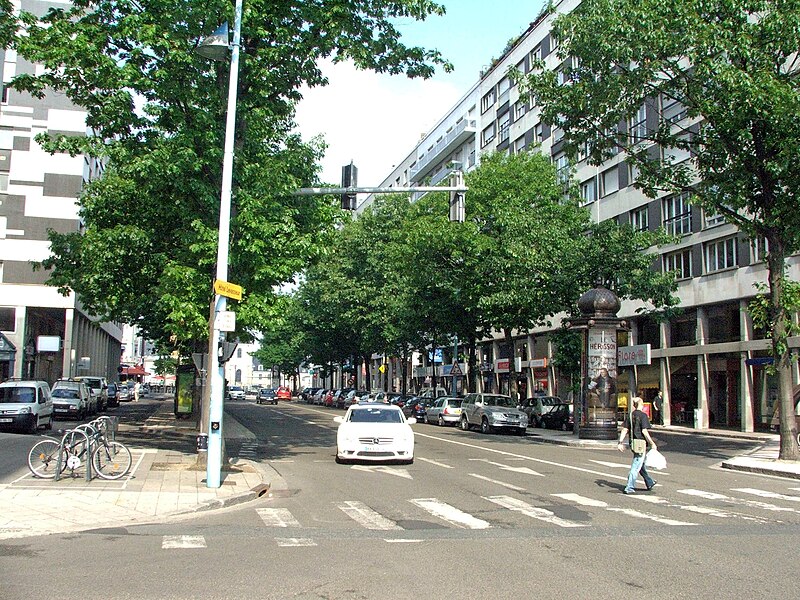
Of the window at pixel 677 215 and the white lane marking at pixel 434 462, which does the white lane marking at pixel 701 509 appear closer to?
the white lane marking at pixel 434 462

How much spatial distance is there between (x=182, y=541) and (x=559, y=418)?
3018cm

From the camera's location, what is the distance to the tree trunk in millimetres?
20812

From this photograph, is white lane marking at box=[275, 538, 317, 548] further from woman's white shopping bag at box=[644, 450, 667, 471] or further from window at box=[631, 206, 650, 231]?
window at box=[631, 206, 650, 231]

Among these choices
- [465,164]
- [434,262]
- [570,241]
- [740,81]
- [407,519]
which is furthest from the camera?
[465,164]

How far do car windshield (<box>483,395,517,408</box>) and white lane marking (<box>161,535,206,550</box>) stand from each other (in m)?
25.7

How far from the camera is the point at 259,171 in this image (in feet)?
54.5

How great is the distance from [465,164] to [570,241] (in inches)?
1504

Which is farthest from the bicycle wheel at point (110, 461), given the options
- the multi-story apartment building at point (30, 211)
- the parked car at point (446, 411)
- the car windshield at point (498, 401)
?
the multi-story apartment building at point (30, 211)

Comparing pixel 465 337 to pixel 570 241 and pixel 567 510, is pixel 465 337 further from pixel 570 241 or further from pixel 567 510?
pixel 567 510

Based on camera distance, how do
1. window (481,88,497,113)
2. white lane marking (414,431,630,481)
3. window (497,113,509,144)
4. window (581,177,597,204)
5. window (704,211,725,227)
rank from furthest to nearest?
window (481,88,497,113), window (497,113,509,144), window (581,177,597,204), window (704,211,725,227), white lane marking (414,431,630,481)

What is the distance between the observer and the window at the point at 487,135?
63.4m

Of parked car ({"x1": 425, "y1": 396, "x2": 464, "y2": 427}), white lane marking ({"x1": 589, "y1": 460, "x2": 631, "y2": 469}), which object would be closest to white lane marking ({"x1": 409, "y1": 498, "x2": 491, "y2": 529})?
white lane marking ({"x1": 589, "y1": 460, "x2": 631, "y2": 469})

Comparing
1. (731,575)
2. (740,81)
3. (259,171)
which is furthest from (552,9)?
(731,575)

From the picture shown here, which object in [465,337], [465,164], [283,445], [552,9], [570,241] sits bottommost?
[283,445]
